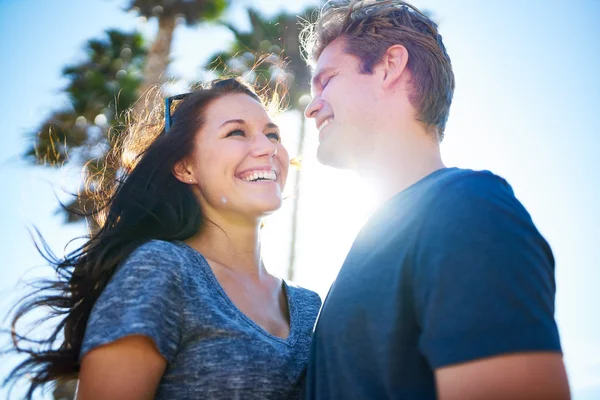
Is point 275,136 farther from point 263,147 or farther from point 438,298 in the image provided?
point 438,298

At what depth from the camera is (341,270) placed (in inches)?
79.5

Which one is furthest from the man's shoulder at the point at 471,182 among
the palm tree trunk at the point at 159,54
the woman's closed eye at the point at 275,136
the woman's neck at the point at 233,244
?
the palm tree trunk at the point at 159,54

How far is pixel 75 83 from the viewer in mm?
12797

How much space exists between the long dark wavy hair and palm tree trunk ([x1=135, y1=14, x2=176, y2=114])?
7207mm

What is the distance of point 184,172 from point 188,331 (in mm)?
1335

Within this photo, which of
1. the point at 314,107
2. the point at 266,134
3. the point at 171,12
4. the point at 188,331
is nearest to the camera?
the point at 188,331

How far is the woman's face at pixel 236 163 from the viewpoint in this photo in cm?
315

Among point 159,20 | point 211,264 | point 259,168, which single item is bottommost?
point 211,264

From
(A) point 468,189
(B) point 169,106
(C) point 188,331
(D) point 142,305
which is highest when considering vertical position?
(B) point 169,106

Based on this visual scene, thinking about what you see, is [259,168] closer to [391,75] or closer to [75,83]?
[391,75]

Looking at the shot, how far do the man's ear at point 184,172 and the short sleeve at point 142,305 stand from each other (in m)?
1.04

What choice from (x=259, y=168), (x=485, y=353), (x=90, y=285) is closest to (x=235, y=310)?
(x=90, y=285)

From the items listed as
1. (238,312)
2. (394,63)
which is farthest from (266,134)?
(238,312)

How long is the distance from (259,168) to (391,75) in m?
0.94
